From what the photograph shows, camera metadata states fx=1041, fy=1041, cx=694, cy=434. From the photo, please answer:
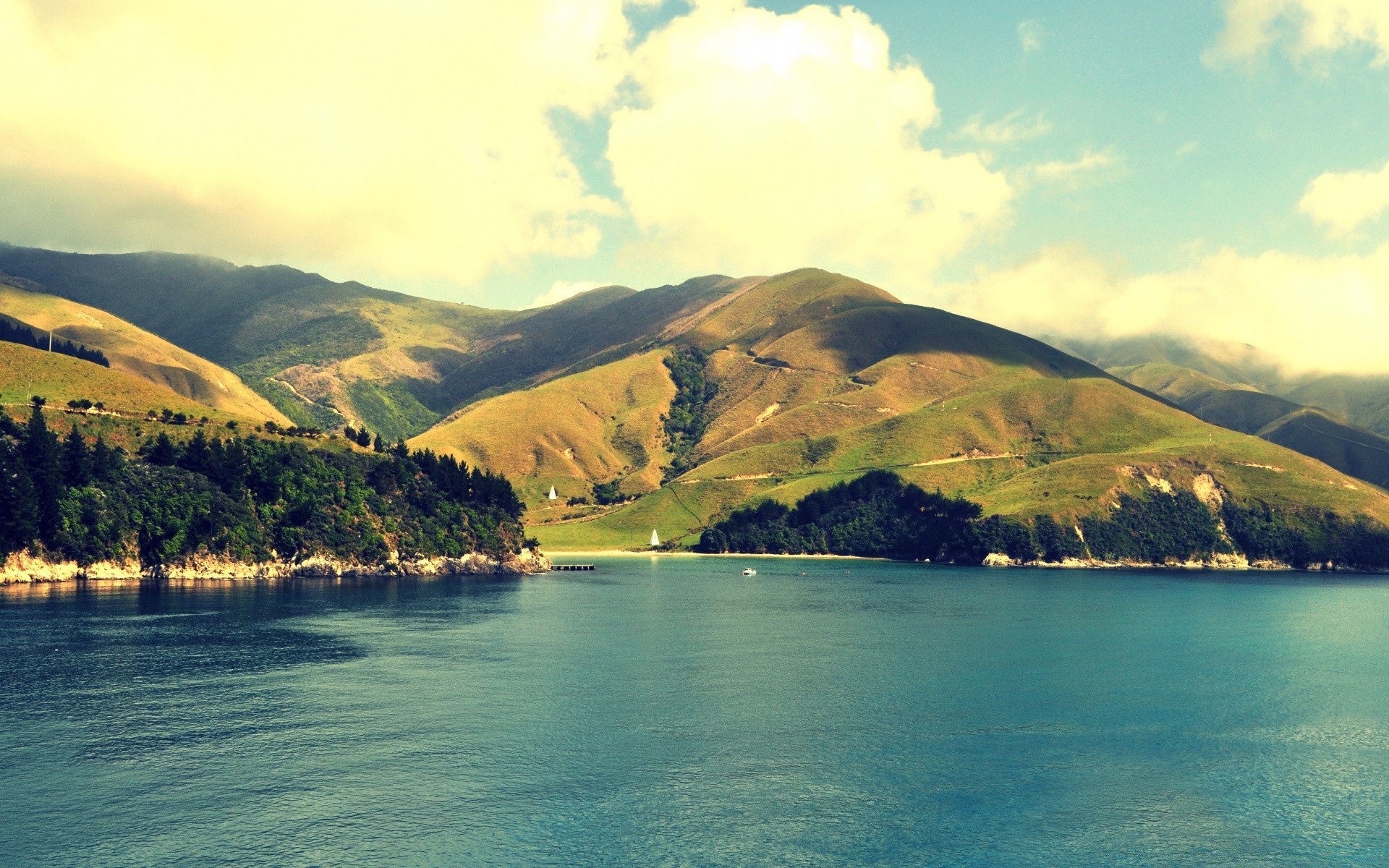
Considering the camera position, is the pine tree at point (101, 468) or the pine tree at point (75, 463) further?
the pine tree at point (101, 468)

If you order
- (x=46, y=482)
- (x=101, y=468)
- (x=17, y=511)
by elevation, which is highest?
(x=101, y=468)

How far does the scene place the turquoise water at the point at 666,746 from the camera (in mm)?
65125

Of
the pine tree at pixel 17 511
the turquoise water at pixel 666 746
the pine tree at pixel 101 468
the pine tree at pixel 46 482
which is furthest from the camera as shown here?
the pine tree at pixel 101 468

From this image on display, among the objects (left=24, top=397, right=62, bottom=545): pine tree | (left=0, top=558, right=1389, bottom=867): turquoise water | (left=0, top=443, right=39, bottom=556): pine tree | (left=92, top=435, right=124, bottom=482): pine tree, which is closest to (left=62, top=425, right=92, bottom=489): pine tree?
(left=92, top=435, right=124, bottom=482): pine tree

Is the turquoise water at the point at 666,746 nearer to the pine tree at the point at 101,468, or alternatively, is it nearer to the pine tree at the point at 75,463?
the pine tree at the point at 75,463

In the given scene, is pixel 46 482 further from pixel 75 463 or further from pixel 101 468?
pixel 101 468

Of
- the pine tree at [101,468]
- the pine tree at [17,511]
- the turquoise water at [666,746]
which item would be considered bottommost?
the turquoise water at [666,746]

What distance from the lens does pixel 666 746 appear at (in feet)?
281

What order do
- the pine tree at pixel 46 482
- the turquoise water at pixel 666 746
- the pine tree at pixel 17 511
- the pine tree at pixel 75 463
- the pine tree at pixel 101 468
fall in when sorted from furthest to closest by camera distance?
the pine tree at pixel 101 468, the pine tree at pixel 75 463, the pine tree at pixel 46 482, the pine tree at pixel 17 511, the turquoise water at pixel 666 746

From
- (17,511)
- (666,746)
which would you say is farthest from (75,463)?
(666,746)

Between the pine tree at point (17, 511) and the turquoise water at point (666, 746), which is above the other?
the pine tree at point (17, 511)

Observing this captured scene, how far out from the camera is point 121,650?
119438 millimetres

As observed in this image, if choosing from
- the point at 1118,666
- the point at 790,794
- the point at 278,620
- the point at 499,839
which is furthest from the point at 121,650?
the point at 1118,666

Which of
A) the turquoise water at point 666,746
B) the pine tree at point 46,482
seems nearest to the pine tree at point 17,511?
the pine tree at point 46,482
